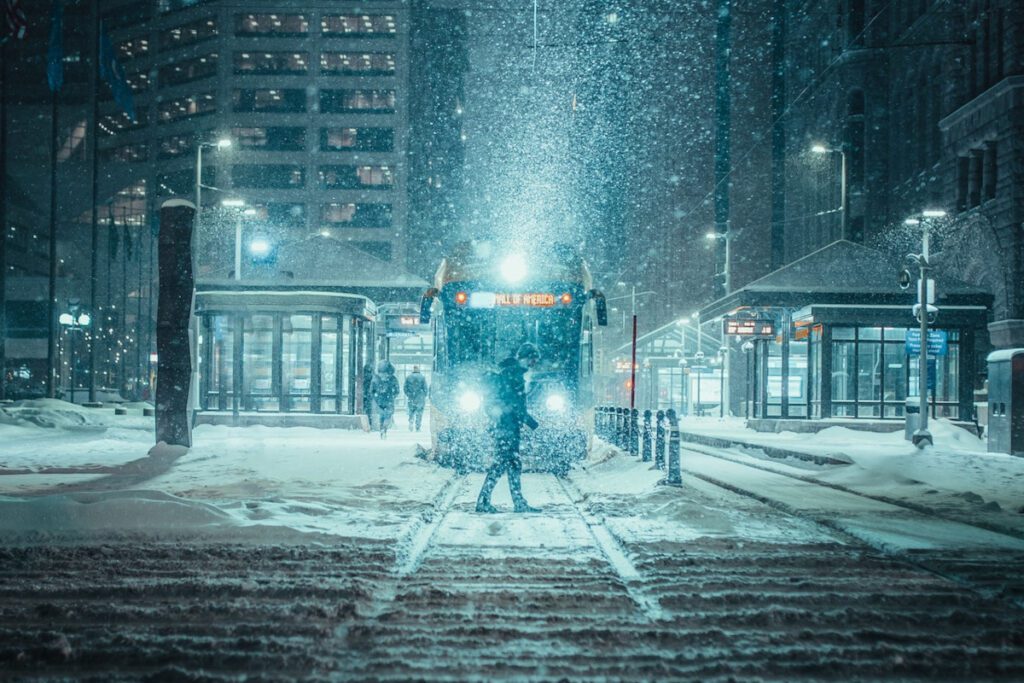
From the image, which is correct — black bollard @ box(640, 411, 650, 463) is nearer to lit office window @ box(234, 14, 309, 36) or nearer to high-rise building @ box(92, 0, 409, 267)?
high-rise building @ box(92, 0, 409, 267)

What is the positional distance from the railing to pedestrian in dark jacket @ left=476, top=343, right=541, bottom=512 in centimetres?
317

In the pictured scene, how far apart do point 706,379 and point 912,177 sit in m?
19.4

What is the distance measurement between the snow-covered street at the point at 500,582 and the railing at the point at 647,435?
0.50 m

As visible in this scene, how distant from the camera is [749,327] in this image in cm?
3403

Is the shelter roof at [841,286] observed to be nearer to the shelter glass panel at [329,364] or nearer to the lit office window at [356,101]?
the shelter glass panel at [329,364]

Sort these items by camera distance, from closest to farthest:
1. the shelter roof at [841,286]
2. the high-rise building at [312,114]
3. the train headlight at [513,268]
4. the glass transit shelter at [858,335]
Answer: the train headlight at [513,268], the glass transit shelter at [858,335], the shelter roof at [841,286], the high-rise building at [312,114]

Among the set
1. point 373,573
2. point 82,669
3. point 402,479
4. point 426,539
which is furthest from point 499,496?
point 82,669

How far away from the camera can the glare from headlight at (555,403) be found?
16.5 meters

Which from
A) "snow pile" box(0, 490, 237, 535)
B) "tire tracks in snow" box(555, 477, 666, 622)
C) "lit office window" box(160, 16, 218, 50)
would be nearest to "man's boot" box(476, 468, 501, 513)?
"tire tracks in snow" box(555, 477, 666, 622)

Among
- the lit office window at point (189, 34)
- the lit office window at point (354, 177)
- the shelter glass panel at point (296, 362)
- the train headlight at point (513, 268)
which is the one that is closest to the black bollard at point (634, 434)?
the train headlight at point (513, 268)

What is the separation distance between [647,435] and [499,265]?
13.1 feet

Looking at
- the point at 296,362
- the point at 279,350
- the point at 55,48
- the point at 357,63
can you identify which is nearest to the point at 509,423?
the point at 279,350

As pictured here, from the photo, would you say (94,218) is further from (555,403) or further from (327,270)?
(555,403)

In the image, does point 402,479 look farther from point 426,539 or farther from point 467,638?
point 467,638
